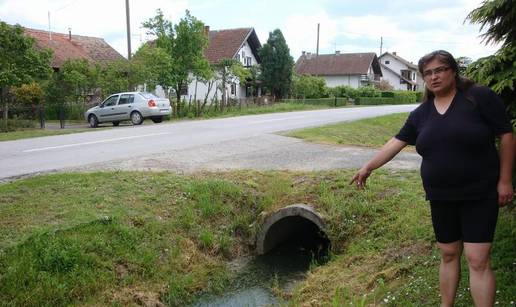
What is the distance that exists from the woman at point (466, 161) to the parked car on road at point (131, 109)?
19589 millimetres

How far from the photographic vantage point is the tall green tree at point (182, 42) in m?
28.1

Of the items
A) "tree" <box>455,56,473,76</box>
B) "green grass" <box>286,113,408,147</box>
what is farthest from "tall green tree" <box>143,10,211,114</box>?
"tree" <box>455,56,473,76</box>

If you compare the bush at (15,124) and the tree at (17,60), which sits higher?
the tree at (17,60)

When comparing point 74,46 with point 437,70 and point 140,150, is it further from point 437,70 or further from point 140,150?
point 437,70

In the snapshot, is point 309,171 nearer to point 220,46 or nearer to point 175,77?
point 175,77

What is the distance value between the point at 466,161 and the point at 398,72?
84.5 meters

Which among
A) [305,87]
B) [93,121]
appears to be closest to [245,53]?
[305,87]

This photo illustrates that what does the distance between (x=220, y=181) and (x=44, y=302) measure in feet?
12.4

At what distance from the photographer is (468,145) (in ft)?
10.4

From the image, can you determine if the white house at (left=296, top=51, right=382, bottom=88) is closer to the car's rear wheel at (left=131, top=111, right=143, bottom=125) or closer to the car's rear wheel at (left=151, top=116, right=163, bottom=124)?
the car's rear wheel at (left=151, top=116, right=163, bottom=124)

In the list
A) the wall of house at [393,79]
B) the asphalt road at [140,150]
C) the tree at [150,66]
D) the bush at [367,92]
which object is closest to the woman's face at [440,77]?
the asphalt road at [140,150]

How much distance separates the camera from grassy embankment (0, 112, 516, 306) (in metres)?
5.34

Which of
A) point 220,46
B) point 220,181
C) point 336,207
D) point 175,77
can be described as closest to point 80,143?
point 220,181

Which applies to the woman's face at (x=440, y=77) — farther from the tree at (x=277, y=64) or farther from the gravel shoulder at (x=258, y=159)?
the tree at (x=277, y=64)
